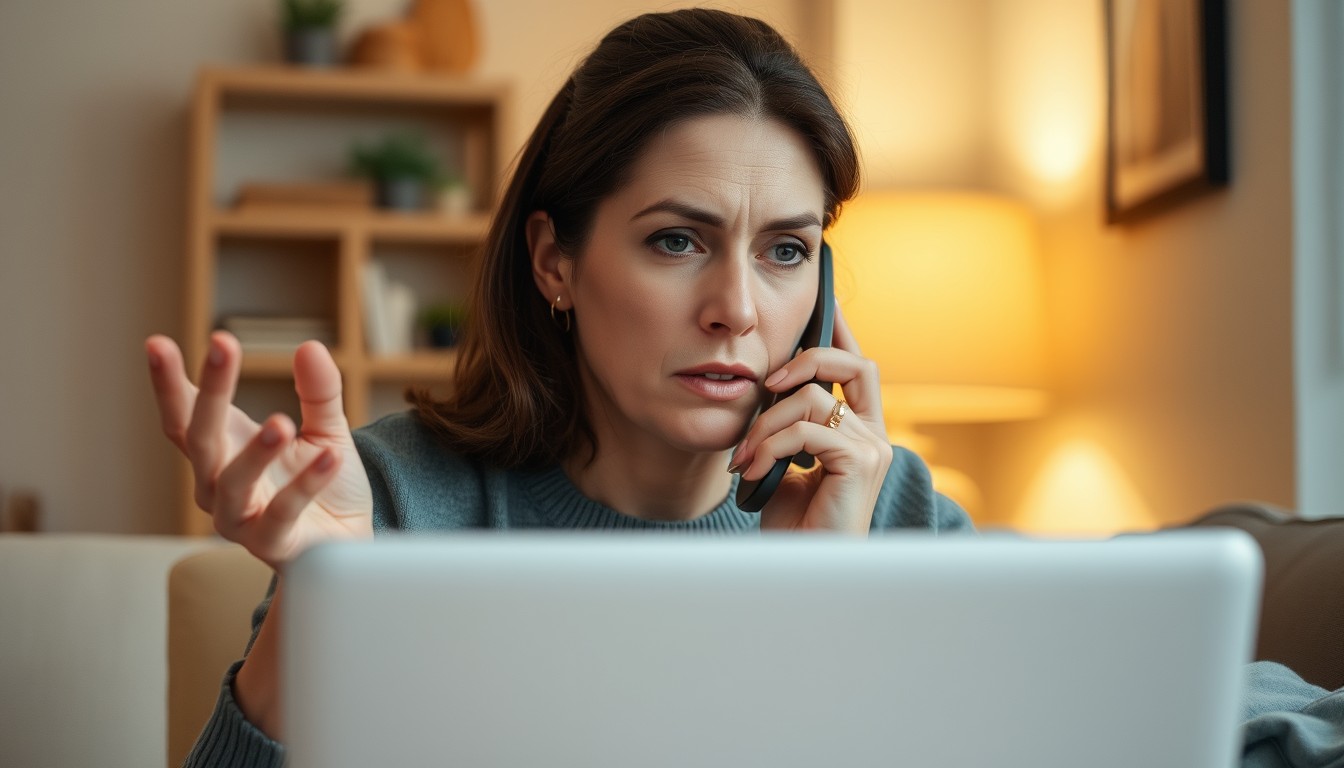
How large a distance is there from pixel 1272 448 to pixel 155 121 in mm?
3049

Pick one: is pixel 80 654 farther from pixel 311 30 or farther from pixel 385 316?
pixel 311 30

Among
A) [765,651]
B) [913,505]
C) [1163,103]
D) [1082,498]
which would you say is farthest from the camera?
[1082,498]

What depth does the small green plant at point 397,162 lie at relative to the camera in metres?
3.48

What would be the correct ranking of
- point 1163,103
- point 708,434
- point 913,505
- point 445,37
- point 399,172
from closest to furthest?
point 708,434 < point 913,505 < point 1163,103 < point 399,172 < point 445,37

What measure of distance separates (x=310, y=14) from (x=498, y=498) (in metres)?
2.51

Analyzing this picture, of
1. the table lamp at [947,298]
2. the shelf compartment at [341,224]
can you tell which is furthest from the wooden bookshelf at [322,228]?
the table lamp at [947,298]

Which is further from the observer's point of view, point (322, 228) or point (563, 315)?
point (322, 228)

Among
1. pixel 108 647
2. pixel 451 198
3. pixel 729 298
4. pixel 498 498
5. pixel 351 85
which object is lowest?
pixel 108 647

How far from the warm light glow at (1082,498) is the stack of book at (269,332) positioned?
1934 millimetres

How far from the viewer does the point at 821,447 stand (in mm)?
1227

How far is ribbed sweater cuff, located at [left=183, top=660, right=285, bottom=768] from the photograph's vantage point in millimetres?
904

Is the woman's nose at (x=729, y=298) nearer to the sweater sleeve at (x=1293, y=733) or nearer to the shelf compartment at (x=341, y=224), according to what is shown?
the sweater sleeve at (x=1293, y=733)

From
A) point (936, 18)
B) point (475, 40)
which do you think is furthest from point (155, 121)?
point (936, 18)

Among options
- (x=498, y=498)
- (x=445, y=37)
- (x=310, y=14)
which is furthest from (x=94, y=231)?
(x=498, y=498)
